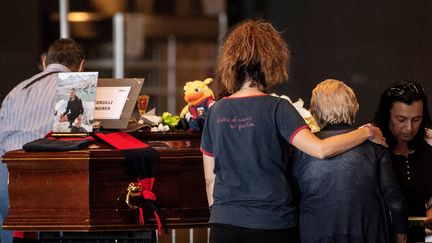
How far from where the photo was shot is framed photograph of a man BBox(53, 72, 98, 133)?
3861mm

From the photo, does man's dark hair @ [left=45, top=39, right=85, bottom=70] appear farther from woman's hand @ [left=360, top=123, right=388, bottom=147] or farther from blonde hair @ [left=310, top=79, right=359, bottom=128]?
woman's hand @ [left=360, top=123, right=388, bottom=147]

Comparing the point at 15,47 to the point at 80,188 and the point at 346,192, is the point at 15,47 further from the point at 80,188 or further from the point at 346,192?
Answer: the point at 346,192

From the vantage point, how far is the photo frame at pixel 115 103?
4.01m

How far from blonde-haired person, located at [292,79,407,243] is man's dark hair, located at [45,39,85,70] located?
1.86 m

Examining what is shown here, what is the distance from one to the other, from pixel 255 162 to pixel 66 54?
1945 millimetres

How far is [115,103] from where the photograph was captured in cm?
405

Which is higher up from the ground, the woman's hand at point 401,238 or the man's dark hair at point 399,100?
the man's dark hair at point 399,100

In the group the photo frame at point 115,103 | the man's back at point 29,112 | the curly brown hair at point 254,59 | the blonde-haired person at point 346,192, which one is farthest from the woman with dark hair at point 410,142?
the man's back at point 29,112

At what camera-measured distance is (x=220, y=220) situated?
10.9ft

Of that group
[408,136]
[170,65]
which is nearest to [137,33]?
[170,65]

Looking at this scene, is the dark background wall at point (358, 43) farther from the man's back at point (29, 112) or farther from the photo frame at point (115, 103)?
the photo frame at point (115, 103)

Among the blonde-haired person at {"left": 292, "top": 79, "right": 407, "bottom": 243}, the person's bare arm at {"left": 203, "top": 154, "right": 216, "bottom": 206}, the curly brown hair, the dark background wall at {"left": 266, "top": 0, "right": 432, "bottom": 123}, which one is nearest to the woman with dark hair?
the blonde-haired person at {"left": 292, "top": 79, "right": 407, "bottom": 243}

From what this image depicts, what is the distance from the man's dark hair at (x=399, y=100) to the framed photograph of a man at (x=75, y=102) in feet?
4.04

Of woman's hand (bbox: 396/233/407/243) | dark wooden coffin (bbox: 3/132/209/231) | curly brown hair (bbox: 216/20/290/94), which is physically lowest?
woman's hand (bbox: 396/233/407/243)
